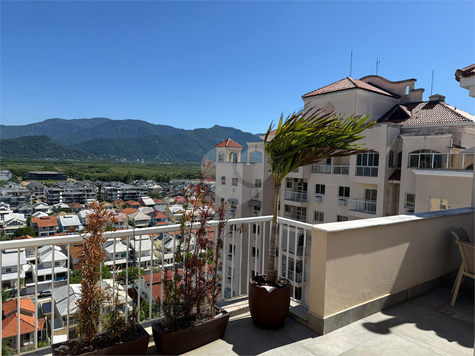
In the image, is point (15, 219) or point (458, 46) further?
point (15, 219)

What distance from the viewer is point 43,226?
43.1m

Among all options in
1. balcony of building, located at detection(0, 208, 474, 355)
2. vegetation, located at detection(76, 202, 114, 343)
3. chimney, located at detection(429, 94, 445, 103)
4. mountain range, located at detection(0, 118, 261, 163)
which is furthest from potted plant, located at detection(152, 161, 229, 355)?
mountain range, located at detection(0, 118, 261, 163)

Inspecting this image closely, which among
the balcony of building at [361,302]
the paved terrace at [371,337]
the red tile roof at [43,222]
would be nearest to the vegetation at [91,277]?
the balcony of building at [361,302]

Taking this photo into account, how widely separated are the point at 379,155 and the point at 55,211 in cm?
6446

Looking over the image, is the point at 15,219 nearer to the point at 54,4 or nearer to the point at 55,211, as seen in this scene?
the point at 55,211

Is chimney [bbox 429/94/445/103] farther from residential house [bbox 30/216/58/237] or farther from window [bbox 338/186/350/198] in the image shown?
residential house [bbox 30/216/58/237]

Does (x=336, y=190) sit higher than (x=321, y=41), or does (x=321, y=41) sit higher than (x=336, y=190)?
(x=321, y=41)

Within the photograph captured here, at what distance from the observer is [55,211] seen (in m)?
62.2

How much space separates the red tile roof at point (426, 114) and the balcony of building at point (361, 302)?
Answer: 55.3 ft

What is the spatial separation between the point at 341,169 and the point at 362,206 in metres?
3.07

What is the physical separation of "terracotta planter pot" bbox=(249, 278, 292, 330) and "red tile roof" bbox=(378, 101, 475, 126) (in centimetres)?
1835

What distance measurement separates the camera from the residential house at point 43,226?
43625 mm

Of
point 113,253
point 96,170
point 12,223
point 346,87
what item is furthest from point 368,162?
point 96,170

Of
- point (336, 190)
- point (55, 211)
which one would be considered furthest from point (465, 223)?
point (55, 211)
